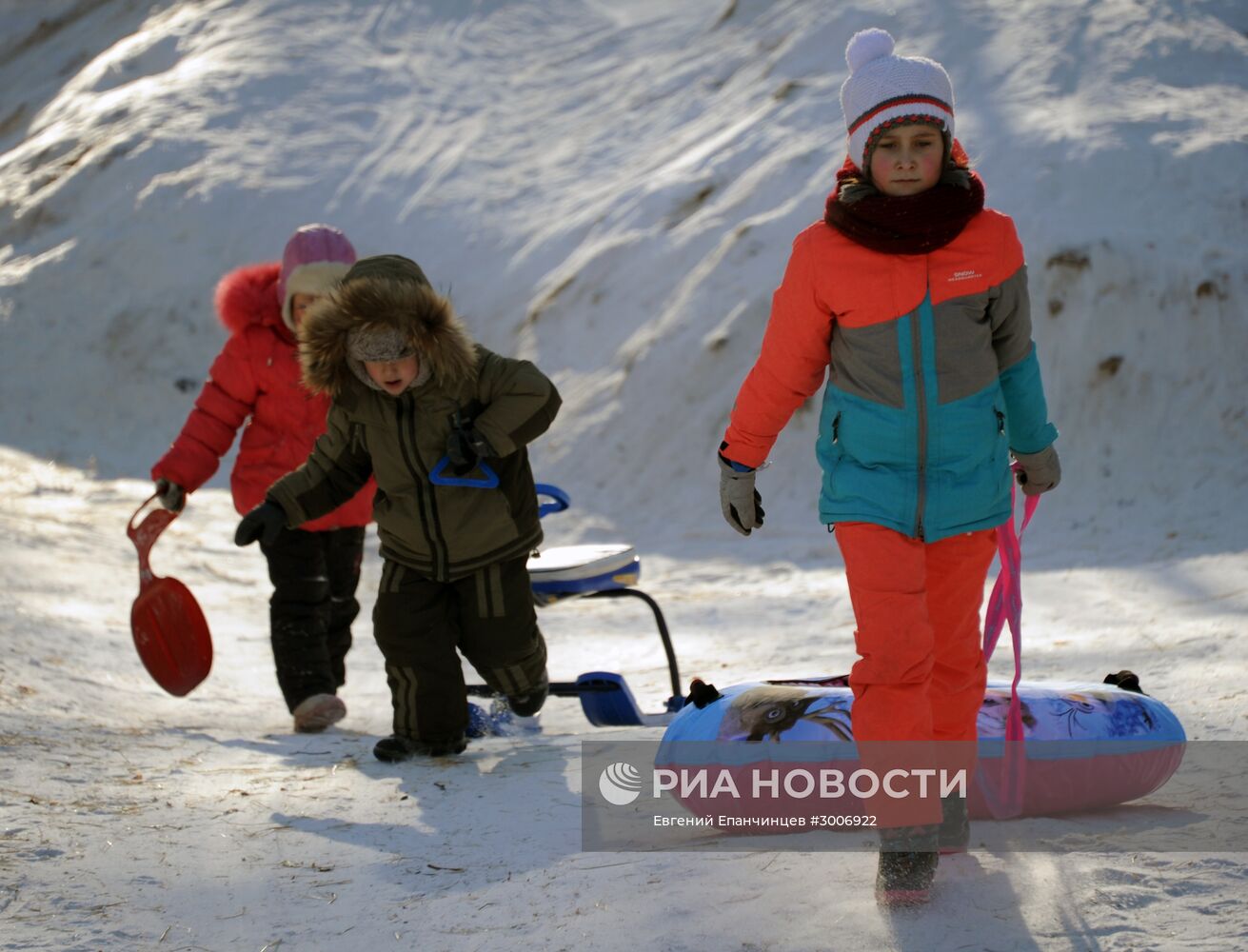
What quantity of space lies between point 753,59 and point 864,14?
4.14 feet

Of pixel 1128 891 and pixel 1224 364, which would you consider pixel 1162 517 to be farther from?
pixel 1128 891

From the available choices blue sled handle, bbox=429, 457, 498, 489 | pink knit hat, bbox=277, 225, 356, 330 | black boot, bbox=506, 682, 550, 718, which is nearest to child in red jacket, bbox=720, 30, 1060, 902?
blue sled handle, bbox=429, 457, 498, 489

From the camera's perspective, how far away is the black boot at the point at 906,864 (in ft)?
9.16

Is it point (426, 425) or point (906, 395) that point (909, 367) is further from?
point (426, 425)

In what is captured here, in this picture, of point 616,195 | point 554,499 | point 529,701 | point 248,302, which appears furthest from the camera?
point 616,195

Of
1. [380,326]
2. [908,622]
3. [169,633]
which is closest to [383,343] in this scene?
[380,326]

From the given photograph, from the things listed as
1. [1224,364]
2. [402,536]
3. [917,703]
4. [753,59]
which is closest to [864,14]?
[753,59]

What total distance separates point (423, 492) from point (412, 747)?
83cm

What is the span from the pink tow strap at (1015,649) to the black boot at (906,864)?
20.7 inches

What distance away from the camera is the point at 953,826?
309cm

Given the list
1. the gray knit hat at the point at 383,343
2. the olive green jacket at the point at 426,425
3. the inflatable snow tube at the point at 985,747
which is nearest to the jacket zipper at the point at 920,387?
the inflatable snow tube at the point at 985,747

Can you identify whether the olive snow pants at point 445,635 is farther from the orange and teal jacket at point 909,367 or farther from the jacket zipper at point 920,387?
the jacket zipper at point 920,387

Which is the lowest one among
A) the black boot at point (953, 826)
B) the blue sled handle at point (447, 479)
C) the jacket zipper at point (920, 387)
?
the black boot at point (953, 826)

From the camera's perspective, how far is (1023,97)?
29.9 feet
